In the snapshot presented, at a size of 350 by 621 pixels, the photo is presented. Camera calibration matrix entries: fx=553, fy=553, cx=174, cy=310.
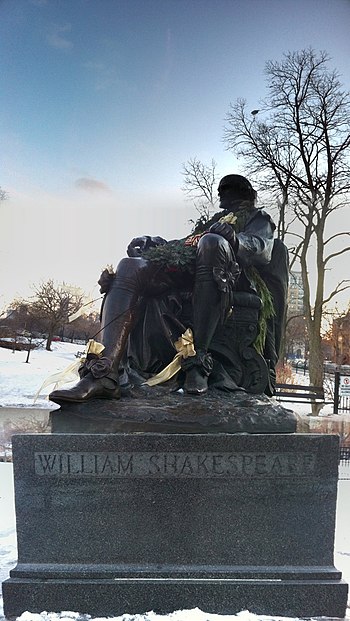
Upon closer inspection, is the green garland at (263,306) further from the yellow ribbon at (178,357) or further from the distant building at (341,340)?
the distant building at (341,340)

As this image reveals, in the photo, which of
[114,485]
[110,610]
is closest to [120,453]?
[114,485]

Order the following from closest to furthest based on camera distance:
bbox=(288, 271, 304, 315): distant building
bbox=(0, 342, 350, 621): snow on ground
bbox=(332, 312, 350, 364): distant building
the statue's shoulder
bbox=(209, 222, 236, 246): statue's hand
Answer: bbox=(0, 342, 350, 621): snow on ground, bbox=(209, 222, 236, 246): statue's hand, the statue's shoulder, bbox=(288, 271, 304, 315): distant building, bbox=(332, 312, 350, 364): distant building

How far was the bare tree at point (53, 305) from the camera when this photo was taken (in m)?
7.57

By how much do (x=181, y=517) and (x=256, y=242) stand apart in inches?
58.1

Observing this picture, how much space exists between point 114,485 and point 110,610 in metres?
0.51

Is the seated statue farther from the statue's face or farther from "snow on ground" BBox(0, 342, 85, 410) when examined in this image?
"snow on ground" BBox(0, 342, 85, 410)

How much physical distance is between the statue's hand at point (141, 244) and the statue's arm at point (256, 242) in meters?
0.51

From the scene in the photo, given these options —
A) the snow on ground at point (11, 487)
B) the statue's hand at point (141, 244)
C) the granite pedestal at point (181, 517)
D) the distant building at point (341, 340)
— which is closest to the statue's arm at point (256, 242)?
the statue's hand at point (141, 244)

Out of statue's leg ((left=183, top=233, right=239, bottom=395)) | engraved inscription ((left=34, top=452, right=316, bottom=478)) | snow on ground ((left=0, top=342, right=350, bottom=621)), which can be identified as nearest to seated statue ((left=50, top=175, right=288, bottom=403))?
statue's leg ((left=183, top=233, right=239, bottom=395))

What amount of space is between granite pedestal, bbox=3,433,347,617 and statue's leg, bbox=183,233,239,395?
473mm

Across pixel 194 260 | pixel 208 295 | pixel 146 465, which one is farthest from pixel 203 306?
pixel 146 465

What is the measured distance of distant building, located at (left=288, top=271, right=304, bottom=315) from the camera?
9.74 metres

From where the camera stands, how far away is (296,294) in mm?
9867

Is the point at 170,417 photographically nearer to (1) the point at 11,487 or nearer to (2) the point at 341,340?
(1) the point at 11,487
